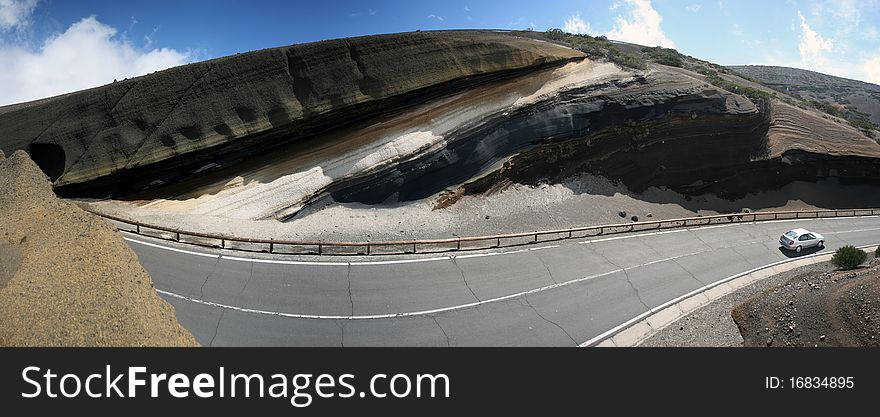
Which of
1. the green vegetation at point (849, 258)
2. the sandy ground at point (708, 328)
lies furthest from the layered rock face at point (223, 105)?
the green vegetation at point (849, 258)

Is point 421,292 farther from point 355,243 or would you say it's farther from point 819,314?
point 819,314

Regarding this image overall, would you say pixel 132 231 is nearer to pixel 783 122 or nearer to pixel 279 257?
pixel 279 257

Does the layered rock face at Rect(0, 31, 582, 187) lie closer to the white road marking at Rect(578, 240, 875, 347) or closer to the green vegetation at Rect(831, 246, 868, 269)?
the white road marking at Rect(578, 240, 875, 347)

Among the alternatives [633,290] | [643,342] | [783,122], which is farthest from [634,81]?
[643,342]

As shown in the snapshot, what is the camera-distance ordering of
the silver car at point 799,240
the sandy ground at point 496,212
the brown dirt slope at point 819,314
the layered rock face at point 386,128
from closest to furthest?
the brown dirt slope at point 819,314 → the sandy ground at point 496,212 → the layered rock face at point 386,128 → the silver car at point 799,240

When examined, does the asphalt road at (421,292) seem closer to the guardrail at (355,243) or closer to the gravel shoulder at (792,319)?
Result: the guardrail at (355,243)

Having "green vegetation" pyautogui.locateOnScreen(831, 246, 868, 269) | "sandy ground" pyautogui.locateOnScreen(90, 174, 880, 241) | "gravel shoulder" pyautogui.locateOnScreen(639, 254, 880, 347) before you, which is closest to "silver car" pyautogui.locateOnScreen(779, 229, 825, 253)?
Result: "sandy ground" pyautogui.locateOnScreen(90, 174, 880, 241)

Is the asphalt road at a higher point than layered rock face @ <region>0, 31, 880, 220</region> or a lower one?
lower
